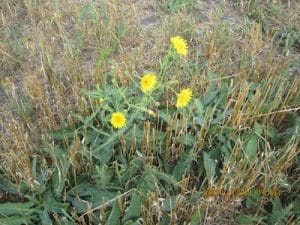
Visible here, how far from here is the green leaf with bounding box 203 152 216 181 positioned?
188 centimetres

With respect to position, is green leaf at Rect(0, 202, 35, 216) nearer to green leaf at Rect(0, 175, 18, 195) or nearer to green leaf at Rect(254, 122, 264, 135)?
green leaf at Rect(0, 175, 18, 195)

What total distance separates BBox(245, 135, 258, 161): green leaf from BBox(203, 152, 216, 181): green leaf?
0.16m

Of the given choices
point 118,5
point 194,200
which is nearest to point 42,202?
point 194,200

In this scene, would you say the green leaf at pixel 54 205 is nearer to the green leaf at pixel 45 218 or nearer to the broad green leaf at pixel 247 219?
the green leaf at pixel 45 218

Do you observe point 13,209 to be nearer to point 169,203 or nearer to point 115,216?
point 115,216

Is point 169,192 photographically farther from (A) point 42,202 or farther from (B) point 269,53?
(B) point 269,53

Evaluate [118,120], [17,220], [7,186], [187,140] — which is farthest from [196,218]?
[7,186]

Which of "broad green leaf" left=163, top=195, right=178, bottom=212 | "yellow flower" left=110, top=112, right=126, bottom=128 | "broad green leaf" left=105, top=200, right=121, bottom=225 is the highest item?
"yellow flower" left=110, top=112, right=126, bottom=128

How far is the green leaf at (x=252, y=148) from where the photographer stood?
1.93 metres

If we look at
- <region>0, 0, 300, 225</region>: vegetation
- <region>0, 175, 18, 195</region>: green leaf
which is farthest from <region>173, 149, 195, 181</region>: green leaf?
<region>0, 175, 18, 195</region>: green leaf

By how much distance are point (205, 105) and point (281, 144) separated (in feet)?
1.37

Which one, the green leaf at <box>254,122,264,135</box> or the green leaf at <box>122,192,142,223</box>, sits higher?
the green leaf at <box>254,122,264,135</box>

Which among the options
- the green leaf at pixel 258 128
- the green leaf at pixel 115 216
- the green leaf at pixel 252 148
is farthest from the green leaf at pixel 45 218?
the green leaf at pixel 258 128

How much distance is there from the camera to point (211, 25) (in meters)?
2.75
